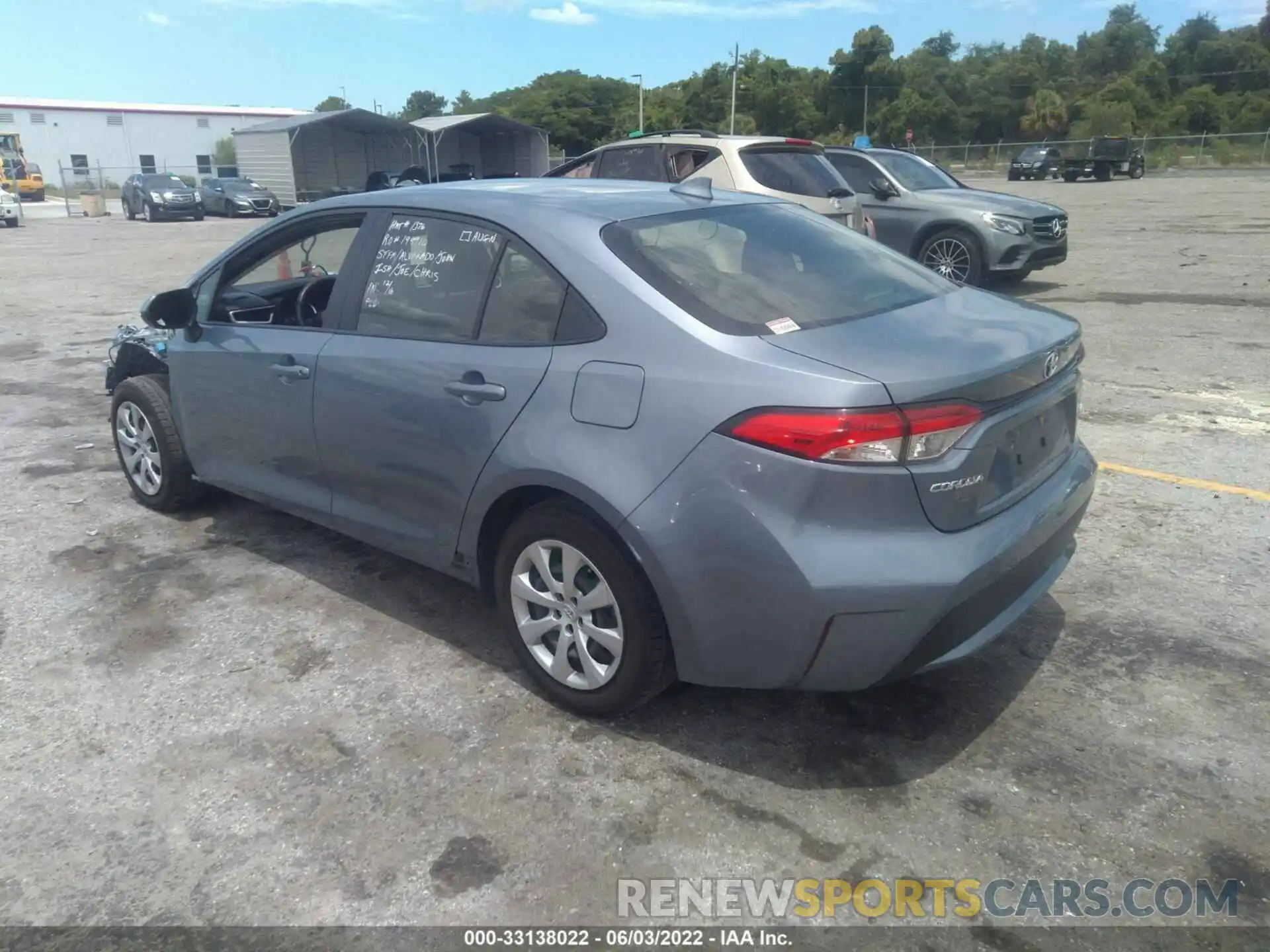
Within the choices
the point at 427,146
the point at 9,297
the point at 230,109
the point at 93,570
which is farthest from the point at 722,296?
the point at 230,109

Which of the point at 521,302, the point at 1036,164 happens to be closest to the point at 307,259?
the point at 521,302

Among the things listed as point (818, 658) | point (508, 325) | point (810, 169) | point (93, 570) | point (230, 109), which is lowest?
point (93, 570)

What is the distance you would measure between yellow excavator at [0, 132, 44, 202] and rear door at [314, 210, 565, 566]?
160ft

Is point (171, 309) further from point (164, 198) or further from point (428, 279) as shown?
point (164, 198)

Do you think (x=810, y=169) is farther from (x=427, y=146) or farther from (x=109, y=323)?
(x=427, y=146)

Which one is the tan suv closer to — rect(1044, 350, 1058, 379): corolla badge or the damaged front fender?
the damaged front fender

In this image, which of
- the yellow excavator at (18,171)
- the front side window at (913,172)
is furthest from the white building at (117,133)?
the front side window at (913,172)

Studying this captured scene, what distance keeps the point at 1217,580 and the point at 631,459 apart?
2768 millimetres

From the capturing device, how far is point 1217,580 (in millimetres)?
4109

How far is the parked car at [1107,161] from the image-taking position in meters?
39.7

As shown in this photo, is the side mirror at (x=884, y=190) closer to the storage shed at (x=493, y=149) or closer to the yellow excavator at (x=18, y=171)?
the storage shed at (x=493, y=149)

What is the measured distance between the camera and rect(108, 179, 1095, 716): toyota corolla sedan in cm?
263

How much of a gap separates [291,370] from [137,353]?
1.88 m

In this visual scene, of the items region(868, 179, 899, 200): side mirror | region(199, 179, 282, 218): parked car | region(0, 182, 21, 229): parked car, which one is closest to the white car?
region(0, 182, 21, 229): parked car
